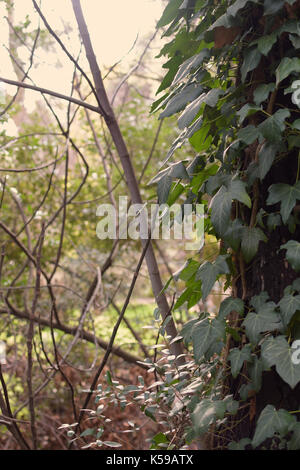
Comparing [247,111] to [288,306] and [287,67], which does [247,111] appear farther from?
[288,306]

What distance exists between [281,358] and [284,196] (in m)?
0.32

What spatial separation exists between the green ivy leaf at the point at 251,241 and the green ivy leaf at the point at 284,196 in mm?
67

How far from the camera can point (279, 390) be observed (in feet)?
3.41

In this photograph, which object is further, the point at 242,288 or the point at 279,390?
the point at 242,288

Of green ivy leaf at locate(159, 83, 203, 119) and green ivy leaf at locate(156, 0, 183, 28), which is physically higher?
green ivy leaf at locate(156, 0, 183, 28)

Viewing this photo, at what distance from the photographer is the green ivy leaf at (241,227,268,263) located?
105 centimetres

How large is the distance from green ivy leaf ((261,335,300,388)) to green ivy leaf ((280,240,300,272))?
0.14 m

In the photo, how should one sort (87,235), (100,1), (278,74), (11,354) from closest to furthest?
(278,74) → (100,1) → (11,354) → (87,235)

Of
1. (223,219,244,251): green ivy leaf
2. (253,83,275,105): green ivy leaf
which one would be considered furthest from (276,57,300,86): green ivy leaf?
(223,219,244,251): green ivy leaf

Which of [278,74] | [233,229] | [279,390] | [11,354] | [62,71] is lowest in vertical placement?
[11,354]

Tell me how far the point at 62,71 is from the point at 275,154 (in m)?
2.78

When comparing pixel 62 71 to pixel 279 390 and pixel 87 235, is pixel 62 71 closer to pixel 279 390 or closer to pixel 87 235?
pixel 87 235

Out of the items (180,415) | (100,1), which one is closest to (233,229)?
(180,415)

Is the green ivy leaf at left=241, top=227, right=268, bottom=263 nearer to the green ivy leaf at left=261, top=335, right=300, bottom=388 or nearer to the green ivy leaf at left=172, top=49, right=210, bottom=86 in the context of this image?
the green ivy leaf at left=261, top=335, right=300, bottom=388
